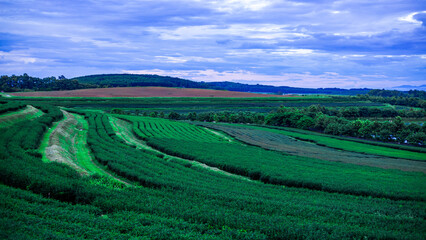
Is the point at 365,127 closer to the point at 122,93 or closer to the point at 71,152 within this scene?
the point at 71,152

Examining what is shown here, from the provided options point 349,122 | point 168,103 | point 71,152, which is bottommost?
point 71,152

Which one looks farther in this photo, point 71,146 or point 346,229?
point 71,146

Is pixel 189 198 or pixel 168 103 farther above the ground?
pixel 168 103

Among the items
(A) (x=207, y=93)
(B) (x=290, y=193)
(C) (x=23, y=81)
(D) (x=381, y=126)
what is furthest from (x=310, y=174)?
(C) (x=23, y=81)

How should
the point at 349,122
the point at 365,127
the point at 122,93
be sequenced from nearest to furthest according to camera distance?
the point at 365,127 < the point at 349,122 < the point at 122,93

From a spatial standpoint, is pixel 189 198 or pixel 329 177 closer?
pixel 189 198

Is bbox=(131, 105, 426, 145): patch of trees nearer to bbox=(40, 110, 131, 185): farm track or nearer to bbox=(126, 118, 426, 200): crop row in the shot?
bbox=(126, 118, 426, 200): crop row

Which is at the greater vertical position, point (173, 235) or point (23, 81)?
point (23, 81)

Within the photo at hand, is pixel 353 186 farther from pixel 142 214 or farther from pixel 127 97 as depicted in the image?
pixel 127 97

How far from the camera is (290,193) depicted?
62.0 ft

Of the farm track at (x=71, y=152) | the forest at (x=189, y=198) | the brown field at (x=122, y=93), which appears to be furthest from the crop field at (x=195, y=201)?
the brown field at (x=122, y=93)

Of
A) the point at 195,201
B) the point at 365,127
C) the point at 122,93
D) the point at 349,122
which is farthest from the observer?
the point at 122,93

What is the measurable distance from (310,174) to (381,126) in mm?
50240

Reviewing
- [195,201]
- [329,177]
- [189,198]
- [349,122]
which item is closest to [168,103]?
[349,122]
